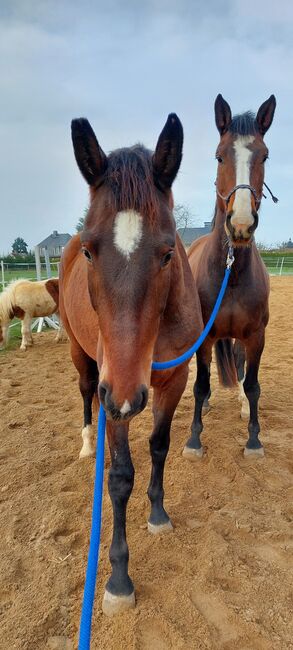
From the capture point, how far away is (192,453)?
3.18m

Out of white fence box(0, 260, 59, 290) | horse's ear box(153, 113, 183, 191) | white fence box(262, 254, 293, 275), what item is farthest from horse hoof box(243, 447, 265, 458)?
white fence box(262, 254, 293, 275)

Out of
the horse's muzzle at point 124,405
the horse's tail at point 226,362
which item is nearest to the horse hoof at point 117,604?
the horse's muzzle at point 124,405

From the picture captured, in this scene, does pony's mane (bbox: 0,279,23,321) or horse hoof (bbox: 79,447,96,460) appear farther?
pony's mane (bbox: 0,279,23,321)

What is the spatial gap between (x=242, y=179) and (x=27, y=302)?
638 cm

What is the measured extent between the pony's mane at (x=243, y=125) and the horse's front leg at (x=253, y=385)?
1.56 meters

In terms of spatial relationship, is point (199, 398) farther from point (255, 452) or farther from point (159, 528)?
point (159, 528)

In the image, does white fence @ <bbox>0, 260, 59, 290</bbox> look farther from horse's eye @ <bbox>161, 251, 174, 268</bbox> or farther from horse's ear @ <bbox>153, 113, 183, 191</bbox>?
Result: horse's eye @ <bbox>161, 251, 174, 268</bbox>

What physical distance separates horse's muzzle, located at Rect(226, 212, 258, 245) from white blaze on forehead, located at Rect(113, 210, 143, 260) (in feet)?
4.11

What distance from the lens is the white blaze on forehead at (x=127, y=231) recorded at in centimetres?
135

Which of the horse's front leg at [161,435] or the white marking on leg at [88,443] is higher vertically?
the horse's front leg at [161,435]

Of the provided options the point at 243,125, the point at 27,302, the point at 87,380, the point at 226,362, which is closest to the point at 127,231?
the point at 243,125

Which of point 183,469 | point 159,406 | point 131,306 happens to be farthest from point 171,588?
point 131,306

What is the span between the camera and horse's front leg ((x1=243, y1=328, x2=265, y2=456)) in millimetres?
3193

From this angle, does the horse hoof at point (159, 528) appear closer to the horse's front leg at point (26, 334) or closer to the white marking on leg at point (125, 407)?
the white marking on leg at point (125, 407)
